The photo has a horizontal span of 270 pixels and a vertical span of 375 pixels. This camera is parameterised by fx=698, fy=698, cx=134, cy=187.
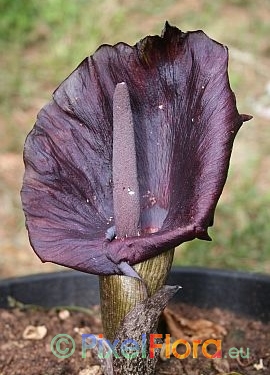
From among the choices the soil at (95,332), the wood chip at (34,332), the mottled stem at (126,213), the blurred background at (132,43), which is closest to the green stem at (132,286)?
the mottled stem at (126,213)

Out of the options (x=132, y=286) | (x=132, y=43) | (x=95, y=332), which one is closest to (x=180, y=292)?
(x=95, y=332)

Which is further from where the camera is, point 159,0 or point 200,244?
point 159,0

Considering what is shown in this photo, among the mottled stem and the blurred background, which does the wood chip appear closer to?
the mottled stem

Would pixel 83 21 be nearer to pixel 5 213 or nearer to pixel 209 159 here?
pixel 5 213

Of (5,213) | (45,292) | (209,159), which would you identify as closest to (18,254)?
(5,213)

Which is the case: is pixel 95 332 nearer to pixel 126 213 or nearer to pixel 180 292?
pixel 180 292

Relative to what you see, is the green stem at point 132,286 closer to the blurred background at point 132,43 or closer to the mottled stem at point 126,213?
the mottled stem at point 126,213
